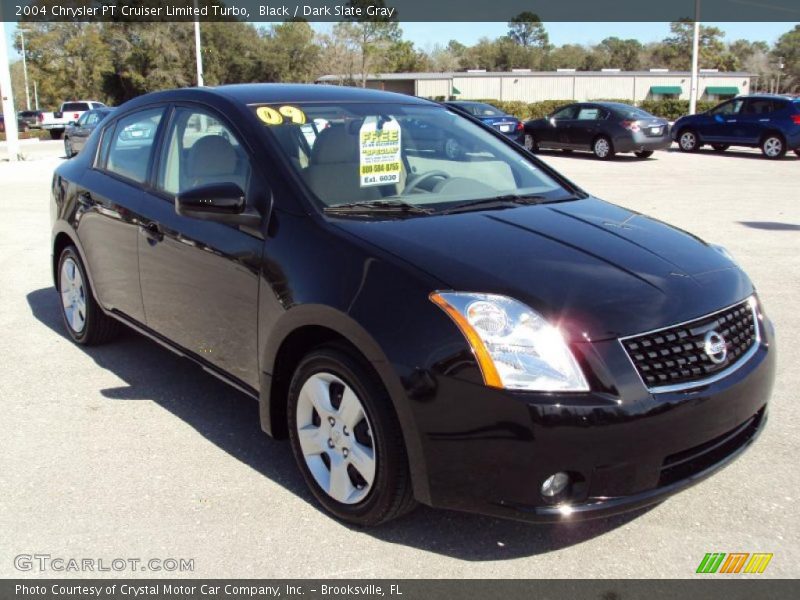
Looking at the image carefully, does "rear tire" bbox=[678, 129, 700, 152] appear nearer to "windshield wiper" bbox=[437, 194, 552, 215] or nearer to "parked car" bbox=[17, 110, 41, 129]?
"windshield wiper" bbox=[437, 194, 552, 215]

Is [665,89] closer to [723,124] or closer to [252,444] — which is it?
[723,124]

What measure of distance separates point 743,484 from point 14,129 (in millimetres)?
24899

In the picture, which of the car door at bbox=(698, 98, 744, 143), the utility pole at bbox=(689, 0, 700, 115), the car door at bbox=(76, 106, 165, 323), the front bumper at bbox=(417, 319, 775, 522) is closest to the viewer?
the front bumper at bbox=(417, 319, 775, 522)

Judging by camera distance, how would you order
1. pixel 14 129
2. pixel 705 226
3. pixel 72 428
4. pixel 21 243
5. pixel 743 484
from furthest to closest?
pixel 14 129
pixel 705 226
pixel 21 243
pixel 72 428
pixel 743 484

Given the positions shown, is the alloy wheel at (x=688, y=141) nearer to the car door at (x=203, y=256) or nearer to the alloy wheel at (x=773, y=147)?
the alloy wheel at (x=773, y=147)

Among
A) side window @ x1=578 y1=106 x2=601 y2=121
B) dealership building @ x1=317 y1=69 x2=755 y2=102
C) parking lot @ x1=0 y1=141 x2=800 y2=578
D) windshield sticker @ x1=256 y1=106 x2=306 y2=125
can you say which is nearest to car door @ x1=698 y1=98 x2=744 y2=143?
side window @ x1=578 y1=106 x2=601 y2=121

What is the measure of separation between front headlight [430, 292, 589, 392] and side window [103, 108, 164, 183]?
2.45 m

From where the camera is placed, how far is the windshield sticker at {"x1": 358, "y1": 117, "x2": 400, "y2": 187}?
374cm

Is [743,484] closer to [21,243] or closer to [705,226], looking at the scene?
[705,226]

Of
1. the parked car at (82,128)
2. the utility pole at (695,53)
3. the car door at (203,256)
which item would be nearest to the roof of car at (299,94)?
the car door at (203,256)

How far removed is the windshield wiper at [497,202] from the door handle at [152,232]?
1.54 m

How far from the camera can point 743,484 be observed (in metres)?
3.50

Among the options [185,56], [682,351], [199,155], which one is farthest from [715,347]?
[185,56]
